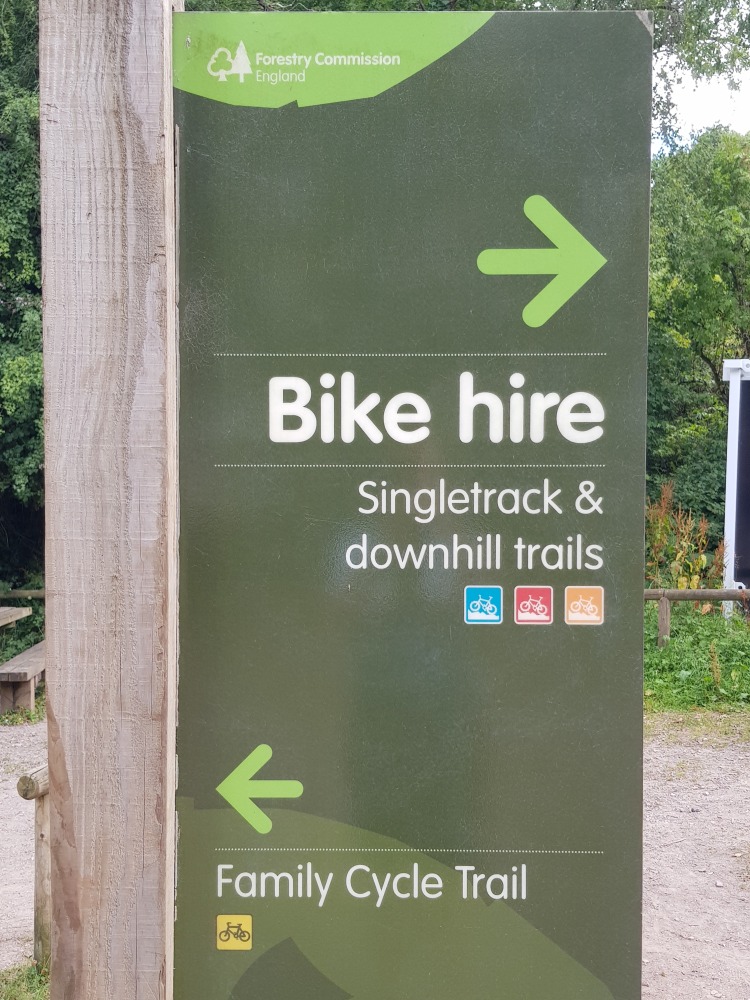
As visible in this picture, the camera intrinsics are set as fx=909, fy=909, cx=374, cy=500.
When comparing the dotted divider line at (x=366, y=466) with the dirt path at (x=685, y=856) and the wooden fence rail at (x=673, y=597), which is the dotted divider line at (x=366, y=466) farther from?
the wooden fence rail at (x=673, y=597)

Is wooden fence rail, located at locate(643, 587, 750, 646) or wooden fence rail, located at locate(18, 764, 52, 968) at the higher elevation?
wooden fence rail, located at locate(643, 587, 750, 646)

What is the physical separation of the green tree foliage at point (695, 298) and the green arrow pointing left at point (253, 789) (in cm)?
1606

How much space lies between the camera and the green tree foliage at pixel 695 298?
56.2 ft

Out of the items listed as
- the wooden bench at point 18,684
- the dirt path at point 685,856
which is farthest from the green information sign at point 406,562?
the wooden bench at point 18,684

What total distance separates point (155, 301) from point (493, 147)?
729 millimetres

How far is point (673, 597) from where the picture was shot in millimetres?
9016

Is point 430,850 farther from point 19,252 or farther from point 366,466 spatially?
point 19,252

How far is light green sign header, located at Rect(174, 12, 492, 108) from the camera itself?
1.77m

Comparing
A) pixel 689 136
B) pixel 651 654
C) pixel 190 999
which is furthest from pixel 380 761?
pixel 689 136

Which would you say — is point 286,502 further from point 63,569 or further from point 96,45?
point 96,45

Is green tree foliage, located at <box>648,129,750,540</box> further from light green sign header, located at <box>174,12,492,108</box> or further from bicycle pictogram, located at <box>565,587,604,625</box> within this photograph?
light green sign header, located at <box>174,12,492,108</box>

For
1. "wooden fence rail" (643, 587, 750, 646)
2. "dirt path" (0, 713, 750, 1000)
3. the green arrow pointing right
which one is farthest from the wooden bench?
the green arrow pointing right

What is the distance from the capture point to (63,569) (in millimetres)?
1708

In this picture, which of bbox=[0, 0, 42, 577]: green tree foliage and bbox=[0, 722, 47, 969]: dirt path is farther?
bbox=[0, 0, 42, 577]: green tree foliage
